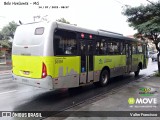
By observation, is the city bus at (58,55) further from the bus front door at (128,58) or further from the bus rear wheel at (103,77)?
the bus front door at (128,58)

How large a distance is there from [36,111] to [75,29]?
12.5ft

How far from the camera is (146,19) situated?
1462cm

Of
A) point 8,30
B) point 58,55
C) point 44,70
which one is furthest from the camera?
point 8,30

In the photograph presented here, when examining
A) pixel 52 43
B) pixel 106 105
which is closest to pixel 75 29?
pixel 52 43

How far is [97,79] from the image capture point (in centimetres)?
1007

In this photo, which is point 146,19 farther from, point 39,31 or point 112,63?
point 39,31

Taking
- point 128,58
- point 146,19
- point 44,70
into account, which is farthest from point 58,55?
point 146,19

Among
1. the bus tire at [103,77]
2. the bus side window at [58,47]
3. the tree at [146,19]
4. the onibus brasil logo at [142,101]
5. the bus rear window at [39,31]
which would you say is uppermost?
the tree at [146,19]

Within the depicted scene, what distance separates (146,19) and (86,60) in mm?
7828

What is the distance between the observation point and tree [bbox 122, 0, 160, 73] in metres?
13.3

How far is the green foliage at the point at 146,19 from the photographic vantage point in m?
13.2

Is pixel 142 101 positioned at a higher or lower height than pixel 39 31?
lower

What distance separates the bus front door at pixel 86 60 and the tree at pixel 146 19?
18.5 feet

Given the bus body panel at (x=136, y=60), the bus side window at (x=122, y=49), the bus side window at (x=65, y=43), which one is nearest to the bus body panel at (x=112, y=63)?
the bus side window at (x=122, y=49)
